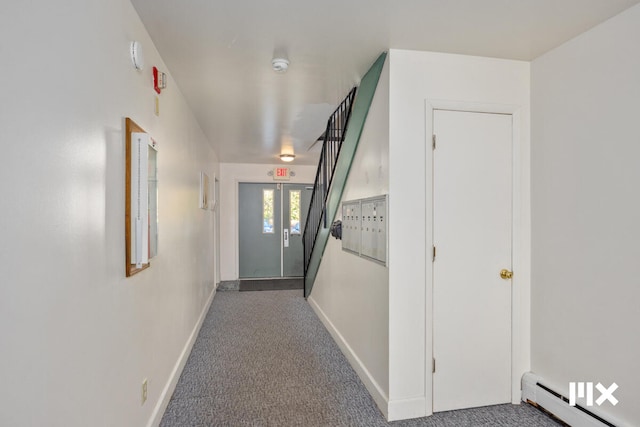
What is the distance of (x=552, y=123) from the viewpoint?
2.24 meters

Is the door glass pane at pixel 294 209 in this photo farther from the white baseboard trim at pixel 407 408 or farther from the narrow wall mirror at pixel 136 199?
the narrow wall mirror at pixel 136 199

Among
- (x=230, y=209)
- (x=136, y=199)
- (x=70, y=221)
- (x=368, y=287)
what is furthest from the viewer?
(x=230, y=209)

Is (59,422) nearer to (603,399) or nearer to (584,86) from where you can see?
(603,399)

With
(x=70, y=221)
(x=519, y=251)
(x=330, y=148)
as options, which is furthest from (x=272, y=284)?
(x=70, y=221)

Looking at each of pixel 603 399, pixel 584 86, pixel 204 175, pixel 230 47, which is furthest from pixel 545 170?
pixel 204 175

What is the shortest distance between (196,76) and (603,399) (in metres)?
3.19

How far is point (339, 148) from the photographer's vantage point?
348 centimetres

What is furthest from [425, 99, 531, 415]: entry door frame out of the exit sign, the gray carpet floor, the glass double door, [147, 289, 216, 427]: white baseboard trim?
the glass double door

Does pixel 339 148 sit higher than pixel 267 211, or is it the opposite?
pixel 339 148

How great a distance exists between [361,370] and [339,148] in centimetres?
197

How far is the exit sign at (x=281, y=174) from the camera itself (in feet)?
22.6

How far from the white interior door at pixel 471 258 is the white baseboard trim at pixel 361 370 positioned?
0.34 meters

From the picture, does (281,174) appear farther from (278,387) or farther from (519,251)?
(519,251)

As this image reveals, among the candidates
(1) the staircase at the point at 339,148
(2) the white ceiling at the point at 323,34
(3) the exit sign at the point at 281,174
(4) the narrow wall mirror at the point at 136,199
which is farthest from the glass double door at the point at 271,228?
(4) the narrow wall mirror at the point at 136,199
